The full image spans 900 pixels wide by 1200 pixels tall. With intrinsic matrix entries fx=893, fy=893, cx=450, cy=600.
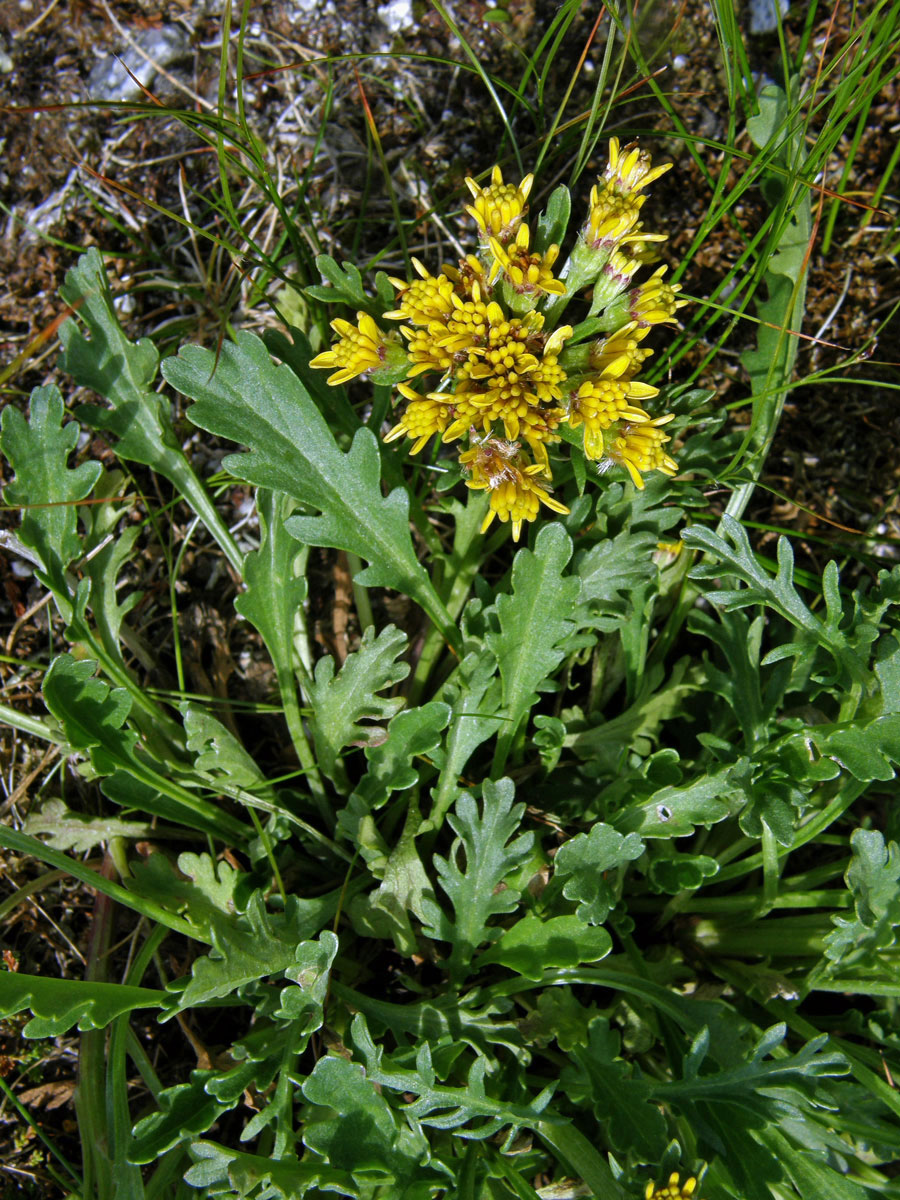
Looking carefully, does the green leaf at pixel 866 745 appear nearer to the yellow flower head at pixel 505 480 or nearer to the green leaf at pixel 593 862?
the green leaf at pixel 593 862

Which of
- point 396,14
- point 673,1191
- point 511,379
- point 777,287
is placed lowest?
point 673,1191

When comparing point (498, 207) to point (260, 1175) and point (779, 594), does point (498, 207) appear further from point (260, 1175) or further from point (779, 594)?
point (260, 1175)

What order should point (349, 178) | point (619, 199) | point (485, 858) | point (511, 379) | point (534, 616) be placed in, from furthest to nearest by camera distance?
point (349, 178)
point (534, 616)
point (485, 858)
point (619, 199)
point (511, 379)

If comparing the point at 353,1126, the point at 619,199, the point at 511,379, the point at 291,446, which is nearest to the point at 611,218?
the point at 619,199

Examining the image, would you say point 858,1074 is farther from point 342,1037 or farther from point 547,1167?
point 342,1037

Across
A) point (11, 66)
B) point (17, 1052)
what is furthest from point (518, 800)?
point (11, 66)

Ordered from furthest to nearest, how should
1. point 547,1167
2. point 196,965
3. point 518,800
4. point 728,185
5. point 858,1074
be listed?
point 728,185
point 518,800
point 547,1167
point 858,1074
point 196,965

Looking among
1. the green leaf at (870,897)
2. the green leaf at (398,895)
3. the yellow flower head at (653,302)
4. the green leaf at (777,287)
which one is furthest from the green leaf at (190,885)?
the green leaf at (777,287)
